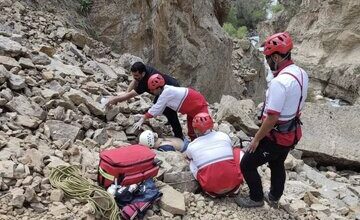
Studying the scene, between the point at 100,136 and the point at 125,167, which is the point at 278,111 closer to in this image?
the point at 125,167

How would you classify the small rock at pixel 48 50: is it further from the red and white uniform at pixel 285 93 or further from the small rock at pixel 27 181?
the red and white uniform at pixel 285 93

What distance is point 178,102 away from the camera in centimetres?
629

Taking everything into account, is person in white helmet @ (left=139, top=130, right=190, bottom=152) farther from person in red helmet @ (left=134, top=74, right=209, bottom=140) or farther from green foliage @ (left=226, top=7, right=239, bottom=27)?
green foliage @ (left=226, top=7, right=239, bottom=27)

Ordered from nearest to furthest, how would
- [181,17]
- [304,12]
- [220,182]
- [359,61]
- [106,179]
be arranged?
[106,179]
[220,182]
[181,17]
[359,61]
[304,12]

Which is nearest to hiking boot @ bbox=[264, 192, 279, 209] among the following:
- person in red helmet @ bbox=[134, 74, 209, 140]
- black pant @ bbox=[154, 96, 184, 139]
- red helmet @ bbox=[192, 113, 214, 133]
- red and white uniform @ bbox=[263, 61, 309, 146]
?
red helmet @ bbox=[192, 113, 214, 133]

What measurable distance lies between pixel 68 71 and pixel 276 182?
3.71m

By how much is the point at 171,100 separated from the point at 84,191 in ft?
7.43

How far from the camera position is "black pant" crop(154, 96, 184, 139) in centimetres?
655

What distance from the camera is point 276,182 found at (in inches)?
198

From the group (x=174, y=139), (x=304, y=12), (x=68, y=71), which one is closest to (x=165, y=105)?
(x=174, y=139)

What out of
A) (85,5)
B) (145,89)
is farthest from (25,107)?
(85,5)

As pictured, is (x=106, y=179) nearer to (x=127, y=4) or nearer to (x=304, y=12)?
(x=127, y=4)

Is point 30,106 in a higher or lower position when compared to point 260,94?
higher

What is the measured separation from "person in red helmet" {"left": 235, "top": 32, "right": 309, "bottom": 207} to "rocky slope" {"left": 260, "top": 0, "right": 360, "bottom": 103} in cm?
1747
